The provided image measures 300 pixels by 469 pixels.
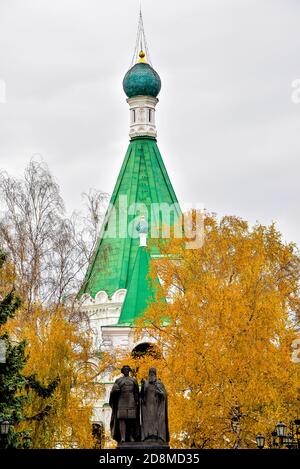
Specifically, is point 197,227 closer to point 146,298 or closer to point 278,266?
point 278,266

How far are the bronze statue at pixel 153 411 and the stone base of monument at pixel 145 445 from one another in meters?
0.08

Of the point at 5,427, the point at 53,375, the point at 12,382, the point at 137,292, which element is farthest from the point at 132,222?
the point at 5,427

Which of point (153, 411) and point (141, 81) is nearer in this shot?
point (153, 411)

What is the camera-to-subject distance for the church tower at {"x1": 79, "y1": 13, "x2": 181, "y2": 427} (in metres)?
44.4

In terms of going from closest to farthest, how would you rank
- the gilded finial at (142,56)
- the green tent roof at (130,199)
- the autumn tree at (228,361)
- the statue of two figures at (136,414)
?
1. the statue of two figures at (136,414)
2. the autumn tree at (228,361)
3. the green tent roof at (130,199)
4. the gilded finial at (142,56)

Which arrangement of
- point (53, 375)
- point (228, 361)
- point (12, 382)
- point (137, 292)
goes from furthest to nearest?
point (137, 292) < point (53, 375) < point (228, 361) < point (12, 382)

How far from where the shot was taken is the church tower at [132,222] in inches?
1750

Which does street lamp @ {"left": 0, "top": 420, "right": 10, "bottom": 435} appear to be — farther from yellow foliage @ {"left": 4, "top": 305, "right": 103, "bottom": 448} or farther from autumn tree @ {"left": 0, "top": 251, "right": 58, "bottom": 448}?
yellow foliage @ {"left": 4, "top": 305, "right": 103, "bottom": 448}

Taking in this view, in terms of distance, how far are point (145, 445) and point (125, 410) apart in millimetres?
670

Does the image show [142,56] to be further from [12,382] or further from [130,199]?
[12,382]

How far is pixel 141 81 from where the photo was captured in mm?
53469

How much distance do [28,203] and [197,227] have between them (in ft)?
15.6

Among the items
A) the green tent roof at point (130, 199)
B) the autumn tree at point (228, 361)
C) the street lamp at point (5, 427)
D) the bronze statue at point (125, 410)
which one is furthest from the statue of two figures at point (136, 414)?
the green tent roof at point (130, 199)

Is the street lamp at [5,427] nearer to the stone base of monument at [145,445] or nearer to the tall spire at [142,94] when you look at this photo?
the stone base of monument at [145,445]
